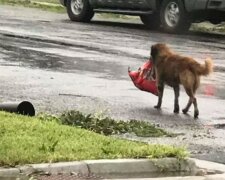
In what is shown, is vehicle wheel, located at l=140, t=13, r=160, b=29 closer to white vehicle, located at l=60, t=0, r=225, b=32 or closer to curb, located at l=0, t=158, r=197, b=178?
white vehicle, located at l=60, t=0, r=225, b=32

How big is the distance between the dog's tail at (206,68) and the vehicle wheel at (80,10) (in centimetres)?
1389

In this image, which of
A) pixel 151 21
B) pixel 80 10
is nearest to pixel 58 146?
pixel 151 21

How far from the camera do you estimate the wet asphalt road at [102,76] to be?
884cm

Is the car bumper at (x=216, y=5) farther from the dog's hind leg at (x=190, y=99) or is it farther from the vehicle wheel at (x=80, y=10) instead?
the dog's hind leg at (x=190, y=99)

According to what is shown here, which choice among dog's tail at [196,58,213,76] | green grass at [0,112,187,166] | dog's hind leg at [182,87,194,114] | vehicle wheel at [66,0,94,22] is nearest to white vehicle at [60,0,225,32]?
vehicle wheel at [66,0,94,22]

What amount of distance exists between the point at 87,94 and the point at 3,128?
10.8 ft

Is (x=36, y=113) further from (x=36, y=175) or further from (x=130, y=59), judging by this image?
(x=130, y=59)

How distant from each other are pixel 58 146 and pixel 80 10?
17.1 m

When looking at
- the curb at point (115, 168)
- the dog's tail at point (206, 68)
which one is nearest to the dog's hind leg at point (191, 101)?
the dog's tail at point (206, 68)

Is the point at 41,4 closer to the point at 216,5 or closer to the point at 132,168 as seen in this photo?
the point at 216,5

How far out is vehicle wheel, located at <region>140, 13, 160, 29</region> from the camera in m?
21.7

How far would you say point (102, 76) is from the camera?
12.0 metres

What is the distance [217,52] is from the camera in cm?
1673

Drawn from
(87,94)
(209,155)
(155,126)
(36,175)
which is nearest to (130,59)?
(87,94)
